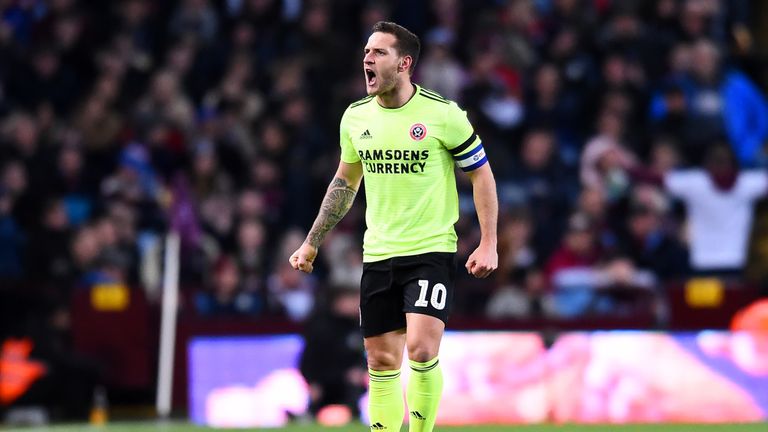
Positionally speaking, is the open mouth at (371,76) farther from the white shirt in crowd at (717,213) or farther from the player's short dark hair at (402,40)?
the white shirt in crowd at (717,213)

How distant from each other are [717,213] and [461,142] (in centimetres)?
902

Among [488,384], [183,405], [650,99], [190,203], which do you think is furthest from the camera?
[650,99]

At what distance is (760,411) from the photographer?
13.7 m

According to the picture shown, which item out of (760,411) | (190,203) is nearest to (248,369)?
(190,203)

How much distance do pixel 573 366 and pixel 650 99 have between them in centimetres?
527

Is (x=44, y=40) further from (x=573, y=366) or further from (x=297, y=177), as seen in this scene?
(x=573, y=366)

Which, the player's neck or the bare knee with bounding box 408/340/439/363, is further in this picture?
the player's neck

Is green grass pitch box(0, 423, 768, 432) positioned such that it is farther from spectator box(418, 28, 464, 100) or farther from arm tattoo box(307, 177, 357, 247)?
spectator box(418, 28, 464, 100)

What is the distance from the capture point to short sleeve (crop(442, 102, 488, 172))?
27.7ft

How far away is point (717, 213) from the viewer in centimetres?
1694

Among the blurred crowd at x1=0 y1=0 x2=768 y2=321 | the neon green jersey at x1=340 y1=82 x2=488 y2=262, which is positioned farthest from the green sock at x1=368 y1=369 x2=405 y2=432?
the blurred crowd at x1=0 y1=0 x2=768 y2=321

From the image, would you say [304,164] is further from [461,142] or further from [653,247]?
[461,142]

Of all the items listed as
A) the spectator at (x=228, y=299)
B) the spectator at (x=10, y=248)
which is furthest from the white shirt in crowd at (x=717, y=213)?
the spectator at (x=10, y=248)

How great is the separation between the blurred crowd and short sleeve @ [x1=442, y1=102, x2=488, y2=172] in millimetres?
6643
